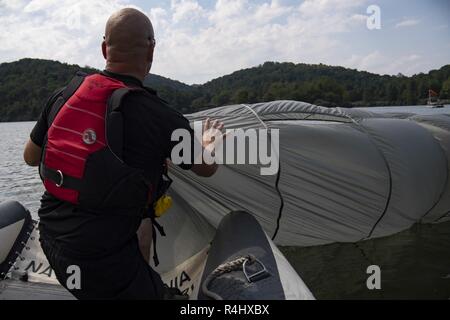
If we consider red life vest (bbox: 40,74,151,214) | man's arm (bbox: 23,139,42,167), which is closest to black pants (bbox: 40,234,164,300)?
red life vest (bbox: 40,74,151,214)

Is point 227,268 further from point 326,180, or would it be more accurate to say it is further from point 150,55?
point 326,180

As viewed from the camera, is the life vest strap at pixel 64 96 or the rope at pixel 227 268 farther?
the rope at pixel 227 268

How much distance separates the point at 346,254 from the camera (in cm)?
527

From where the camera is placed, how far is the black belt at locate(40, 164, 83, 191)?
71.9 inches

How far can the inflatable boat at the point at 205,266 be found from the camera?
2268 millimetres

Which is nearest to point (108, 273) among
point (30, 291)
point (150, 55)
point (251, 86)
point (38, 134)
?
point (38, 134)

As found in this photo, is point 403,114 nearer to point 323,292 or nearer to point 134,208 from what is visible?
point 323,292

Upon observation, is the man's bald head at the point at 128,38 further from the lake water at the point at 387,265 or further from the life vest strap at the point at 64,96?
the lake water at the point at 387,265

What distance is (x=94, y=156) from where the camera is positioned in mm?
1802

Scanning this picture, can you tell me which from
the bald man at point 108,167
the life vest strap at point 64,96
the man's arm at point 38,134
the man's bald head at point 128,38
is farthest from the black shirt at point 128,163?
the man's arm at point 38,134

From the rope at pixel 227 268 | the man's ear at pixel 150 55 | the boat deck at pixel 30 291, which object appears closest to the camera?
the man's ear at pixel 150 55

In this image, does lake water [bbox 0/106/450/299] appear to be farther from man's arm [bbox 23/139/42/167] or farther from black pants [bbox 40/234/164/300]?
man's arm [bbox 23/139/42/167]

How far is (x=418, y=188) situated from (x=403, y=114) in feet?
5.98

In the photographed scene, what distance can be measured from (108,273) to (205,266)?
1.17 metres
